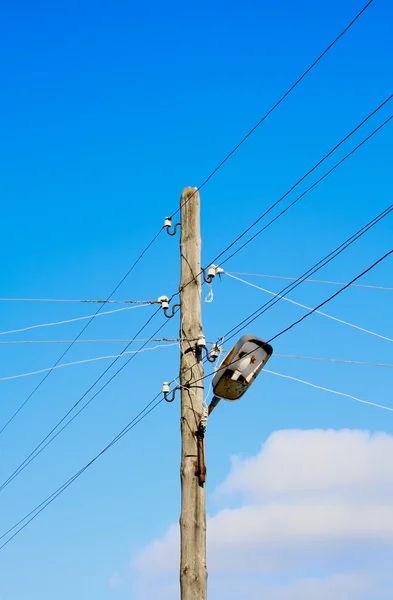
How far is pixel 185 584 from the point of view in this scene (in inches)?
391

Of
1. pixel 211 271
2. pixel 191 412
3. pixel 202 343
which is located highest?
pixel 211 271

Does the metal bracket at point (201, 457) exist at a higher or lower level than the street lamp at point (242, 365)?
lower

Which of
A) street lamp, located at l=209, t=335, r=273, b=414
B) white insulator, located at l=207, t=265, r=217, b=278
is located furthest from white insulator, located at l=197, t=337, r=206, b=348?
white insulator, located at l=207, t=265, r=217, b=278

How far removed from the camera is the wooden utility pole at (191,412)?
9.98m

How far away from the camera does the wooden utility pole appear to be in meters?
9.98

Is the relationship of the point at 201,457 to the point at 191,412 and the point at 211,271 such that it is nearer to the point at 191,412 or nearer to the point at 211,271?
the point at 191,412

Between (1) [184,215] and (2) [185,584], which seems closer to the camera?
(2) [185,584]

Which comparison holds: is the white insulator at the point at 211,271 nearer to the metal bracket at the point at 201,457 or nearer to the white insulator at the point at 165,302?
the white insulator at the point at 165,302

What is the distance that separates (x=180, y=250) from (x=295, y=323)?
2.10m

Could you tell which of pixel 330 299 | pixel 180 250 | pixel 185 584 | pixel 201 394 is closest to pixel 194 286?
pixel 180 250

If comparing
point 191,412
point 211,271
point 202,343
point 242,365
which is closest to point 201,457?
point 191,412

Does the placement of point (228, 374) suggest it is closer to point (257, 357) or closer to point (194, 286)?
point (257, 357)

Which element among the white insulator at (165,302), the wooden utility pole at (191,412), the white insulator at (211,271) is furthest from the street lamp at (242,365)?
the white insulator at (165,302)

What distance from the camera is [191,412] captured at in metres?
10.8
